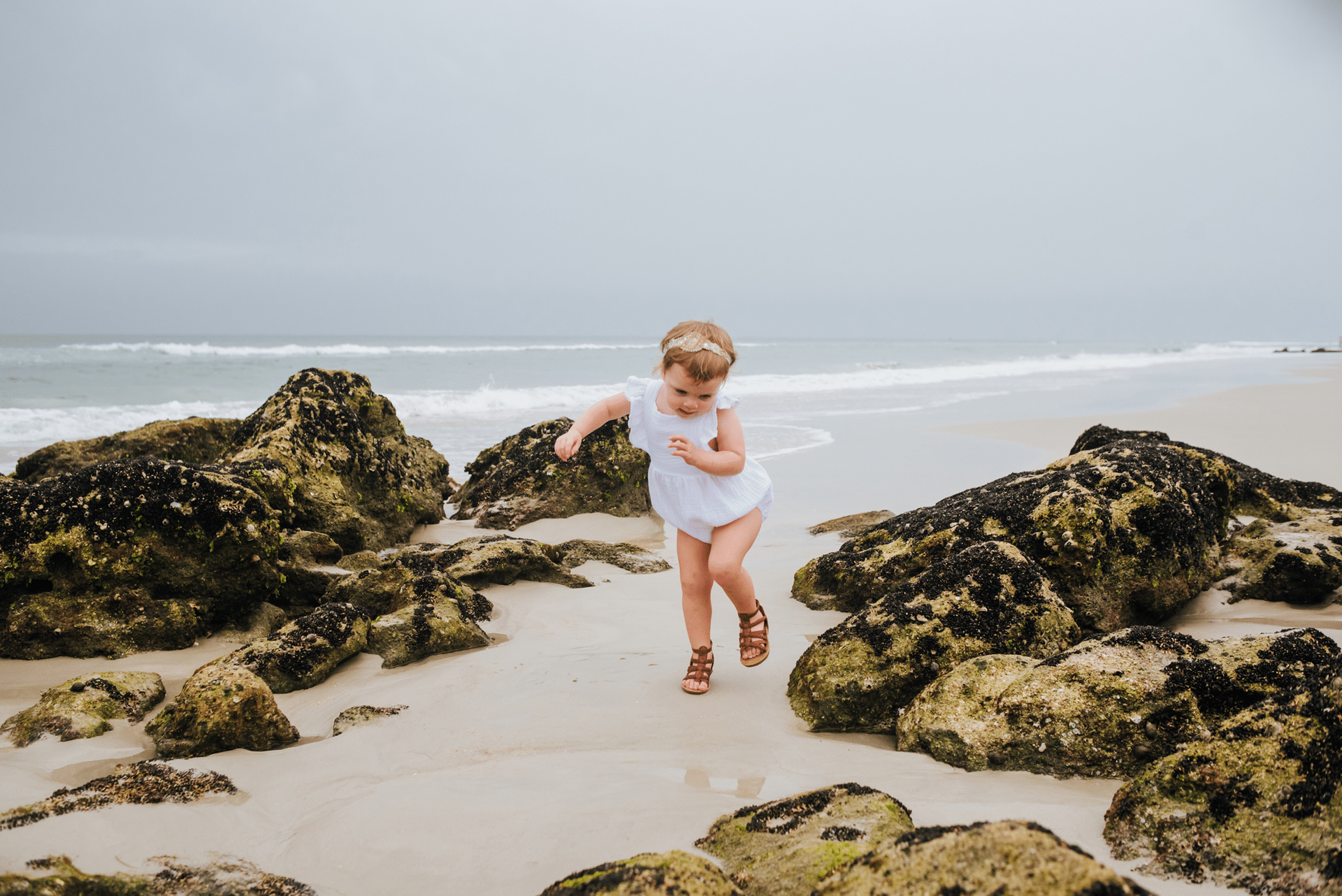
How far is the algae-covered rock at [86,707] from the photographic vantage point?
317cm

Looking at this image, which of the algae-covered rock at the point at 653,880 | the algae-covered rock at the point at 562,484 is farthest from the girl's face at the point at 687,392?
the algae-covered rock at the point at 562,484

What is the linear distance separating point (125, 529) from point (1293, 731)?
5.24 metres

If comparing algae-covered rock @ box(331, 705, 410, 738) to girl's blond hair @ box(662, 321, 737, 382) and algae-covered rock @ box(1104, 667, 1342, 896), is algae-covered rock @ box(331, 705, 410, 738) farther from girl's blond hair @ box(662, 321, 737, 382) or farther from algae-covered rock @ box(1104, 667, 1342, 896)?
algae-covered rock @ box(1104, 667, 1342, 896)

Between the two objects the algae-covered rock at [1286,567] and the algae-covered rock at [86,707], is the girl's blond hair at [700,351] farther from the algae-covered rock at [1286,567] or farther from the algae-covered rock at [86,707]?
the algae-covered rock at [1286,567]

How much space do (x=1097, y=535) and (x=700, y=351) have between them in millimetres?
2186

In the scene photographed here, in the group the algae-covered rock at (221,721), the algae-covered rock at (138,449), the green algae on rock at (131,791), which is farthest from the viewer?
the algae-covered rock at (138,449)

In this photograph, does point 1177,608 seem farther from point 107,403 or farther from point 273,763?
point 107,403

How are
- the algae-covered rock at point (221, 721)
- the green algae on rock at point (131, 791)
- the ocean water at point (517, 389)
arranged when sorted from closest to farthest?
the green algae on rock at point (131, 791) → the algae-covered rock at point (221, 721) → the ocean water at point (517, 389)

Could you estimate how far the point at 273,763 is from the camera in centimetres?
288

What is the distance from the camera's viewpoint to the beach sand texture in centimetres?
221

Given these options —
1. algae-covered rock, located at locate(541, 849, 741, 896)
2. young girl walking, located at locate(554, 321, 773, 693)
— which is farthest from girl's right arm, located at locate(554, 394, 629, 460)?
algae-covered rock, located at locate(541, 849, 741, 896)

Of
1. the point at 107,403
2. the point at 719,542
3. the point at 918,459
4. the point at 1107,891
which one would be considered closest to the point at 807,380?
the point at 918,459

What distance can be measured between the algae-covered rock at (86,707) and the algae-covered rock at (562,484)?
422 cm

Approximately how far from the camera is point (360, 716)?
10.8 ft
